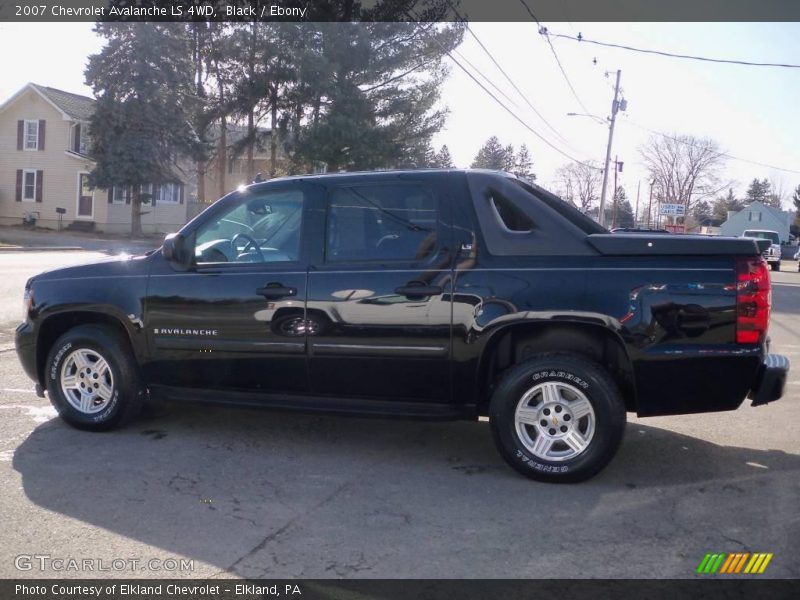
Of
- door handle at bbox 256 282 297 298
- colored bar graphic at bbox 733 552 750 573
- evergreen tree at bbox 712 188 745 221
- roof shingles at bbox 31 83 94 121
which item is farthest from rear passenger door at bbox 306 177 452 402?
evergreen tree at bbox 712 188 745 221

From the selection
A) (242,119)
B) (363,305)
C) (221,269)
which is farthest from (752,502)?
(242,119)

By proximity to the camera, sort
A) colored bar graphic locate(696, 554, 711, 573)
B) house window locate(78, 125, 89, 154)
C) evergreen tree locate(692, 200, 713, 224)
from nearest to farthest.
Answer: colored bar graphic locate(696, 554, 711, 573), house window locate(78, 125, 89, 154), evergreen tree locate(692, 200, 713, 224)

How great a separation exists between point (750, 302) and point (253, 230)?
338cm

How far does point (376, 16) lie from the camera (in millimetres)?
30734

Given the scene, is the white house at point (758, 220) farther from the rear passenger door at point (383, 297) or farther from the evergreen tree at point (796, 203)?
the rear passenger door at point (383, 297)

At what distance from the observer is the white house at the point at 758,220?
84.6m

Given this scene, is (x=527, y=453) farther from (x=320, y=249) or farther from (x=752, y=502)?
(x=320, y=249)

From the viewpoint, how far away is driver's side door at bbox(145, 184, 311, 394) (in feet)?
18.0

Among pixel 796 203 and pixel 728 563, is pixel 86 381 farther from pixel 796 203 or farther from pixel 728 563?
pixel 796 203

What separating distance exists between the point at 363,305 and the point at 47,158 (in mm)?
41453

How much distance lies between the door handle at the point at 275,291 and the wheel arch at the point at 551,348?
4.52ft

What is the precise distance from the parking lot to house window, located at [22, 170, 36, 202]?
39.5 metres

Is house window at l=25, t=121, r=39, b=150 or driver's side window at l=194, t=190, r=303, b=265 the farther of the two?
house window at l=25, t=121, r=39, b=150

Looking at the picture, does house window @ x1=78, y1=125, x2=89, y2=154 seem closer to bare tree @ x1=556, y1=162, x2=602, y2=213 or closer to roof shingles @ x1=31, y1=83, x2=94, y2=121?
roof shingles @ x1=31, y1=83, x2=94, y2=121
